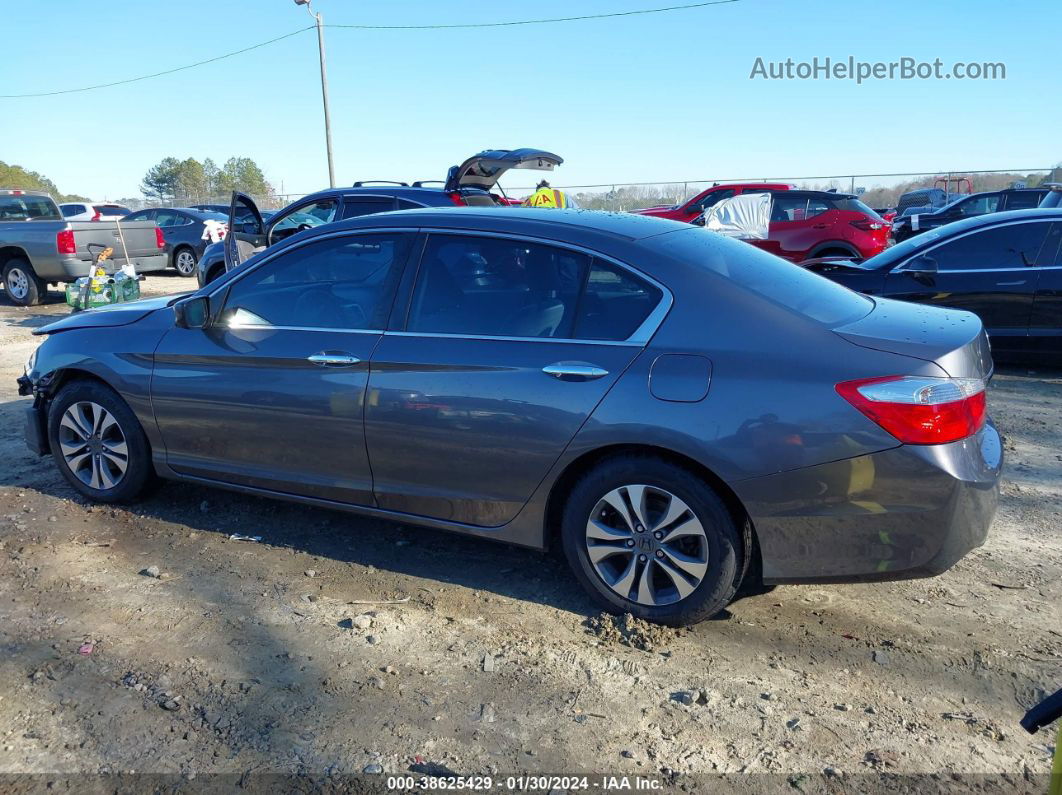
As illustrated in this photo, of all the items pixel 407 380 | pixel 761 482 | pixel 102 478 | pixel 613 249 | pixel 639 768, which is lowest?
pixel 639 768

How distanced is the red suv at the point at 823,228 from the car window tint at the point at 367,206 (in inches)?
274

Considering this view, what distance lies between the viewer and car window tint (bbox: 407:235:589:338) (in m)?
3.57

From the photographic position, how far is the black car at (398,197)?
911cm

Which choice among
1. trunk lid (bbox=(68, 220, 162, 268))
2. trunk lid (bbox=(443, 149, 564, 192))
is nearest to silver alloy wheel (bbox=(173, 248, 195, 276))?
trunk lid (bbox=(68, 220, 162, 268))

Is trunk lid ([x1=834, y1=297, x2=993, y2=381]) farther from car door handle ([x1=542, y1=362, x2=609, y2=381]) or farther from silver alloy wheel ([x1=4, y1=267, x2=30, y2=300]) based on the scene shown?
silver alloy wheel ([x1=4, y1=267, x2=30, y2=300])

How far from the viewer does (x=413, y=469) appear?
376cm

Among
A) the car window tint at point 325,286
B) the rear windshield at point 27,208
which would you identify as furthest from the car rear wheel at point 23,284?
the car window tint at point 325,286

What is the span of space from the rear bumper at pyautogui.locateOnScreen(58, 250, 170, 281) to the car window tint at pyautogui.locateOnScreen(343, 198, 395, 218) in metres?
4.50

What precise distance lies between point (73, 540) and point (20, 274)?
11157 mm

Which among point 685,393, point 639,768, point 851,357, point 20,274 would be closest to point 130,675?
point 639,768

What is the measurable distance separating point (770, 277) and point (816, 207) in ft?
37.8

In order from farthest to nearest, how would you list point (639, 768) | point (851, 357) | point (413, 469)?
point (413, 469), point (851, 357), point (639, 768)

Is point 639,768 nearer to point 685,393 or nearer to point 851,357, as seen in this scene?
point 685,393

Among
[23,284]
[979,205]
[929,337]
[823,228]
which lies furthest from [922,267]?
[979,205]
